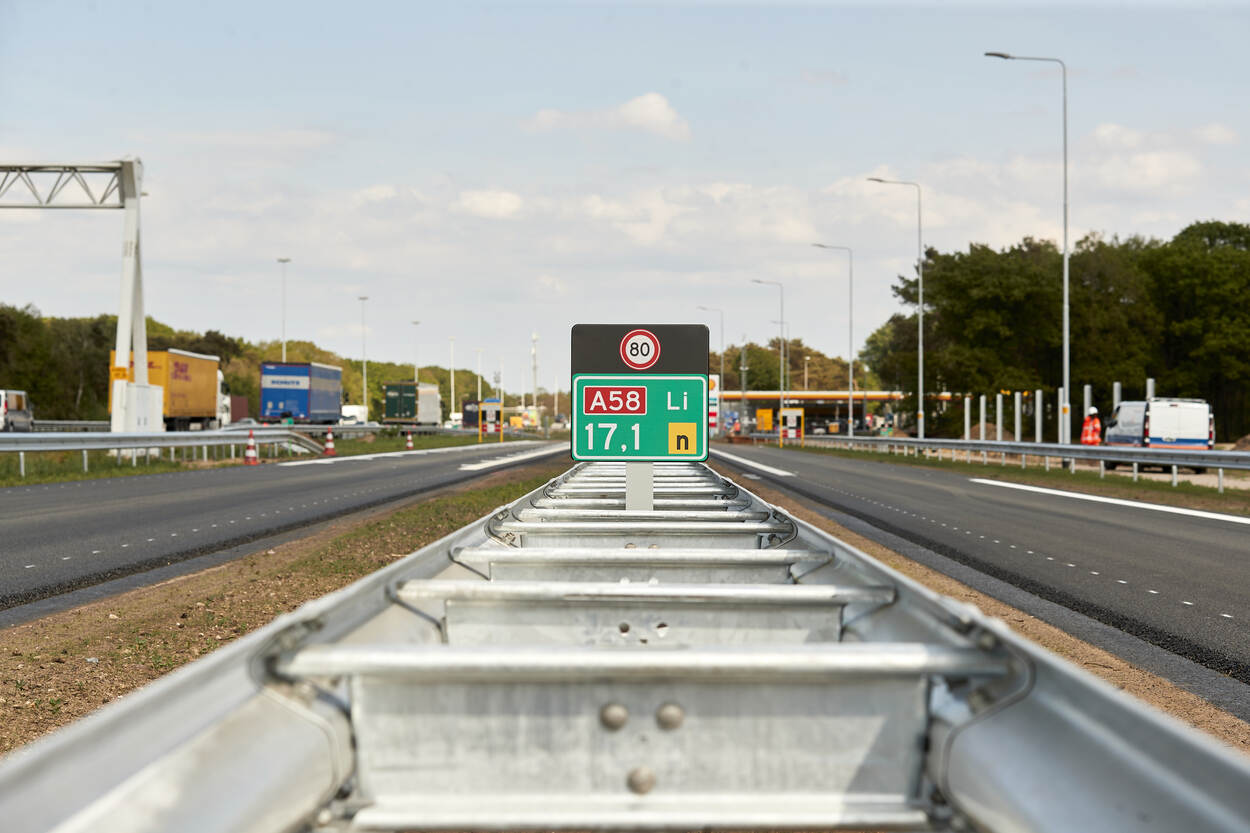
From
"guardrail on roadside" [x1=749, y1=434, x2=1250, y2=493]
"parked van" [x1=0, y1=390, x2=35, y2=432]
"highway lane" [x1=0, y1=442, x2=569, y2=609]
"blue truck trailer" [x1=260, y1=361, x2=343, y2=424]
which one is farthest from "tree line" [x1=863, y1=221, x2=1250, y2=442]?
"parked van" [x1=0, y1=390, x2=35, y2=432]

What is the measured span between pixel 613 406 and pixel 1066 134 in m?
29.4

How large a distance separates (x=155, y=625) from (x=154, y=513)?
876 cm

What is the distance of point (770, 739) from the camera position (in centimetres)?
227

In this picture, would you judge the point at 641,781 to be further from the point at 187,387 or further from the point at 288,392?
the point at 288,392

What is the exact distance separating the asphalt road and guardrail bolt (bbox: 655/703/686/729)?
205 inches

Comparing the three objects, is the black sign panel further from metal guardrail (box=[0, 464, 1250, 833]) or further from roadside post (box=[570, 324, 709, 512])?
metal guardrail (box=[0, 464, 1250, 833])

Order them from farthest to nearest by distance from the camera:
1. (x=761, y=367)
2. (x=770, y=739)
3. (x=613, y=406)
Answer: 1. (x=761, y=367)
2. (x=613, y=406)
3. (x=770, y=739)

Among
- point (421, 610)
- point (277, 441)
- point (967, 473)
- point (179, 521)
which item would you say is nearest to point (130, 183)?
point (277, 441)

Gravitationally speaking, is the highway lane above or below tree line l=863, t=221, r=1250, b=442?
below

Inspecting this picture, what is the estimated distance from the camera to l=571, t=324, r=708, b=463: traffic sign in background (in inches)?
Answer: 361

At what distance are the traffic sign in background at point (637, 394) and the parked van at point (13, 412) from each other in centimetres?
3826

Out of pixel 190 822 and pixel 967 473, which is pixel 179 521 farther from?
pixel 967 473

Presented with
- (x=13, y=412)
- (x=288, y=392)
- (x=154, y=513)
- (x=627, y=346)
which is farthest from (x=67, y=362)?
(x=627, y=346)

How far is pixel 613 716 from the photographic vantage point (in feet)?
7.36
